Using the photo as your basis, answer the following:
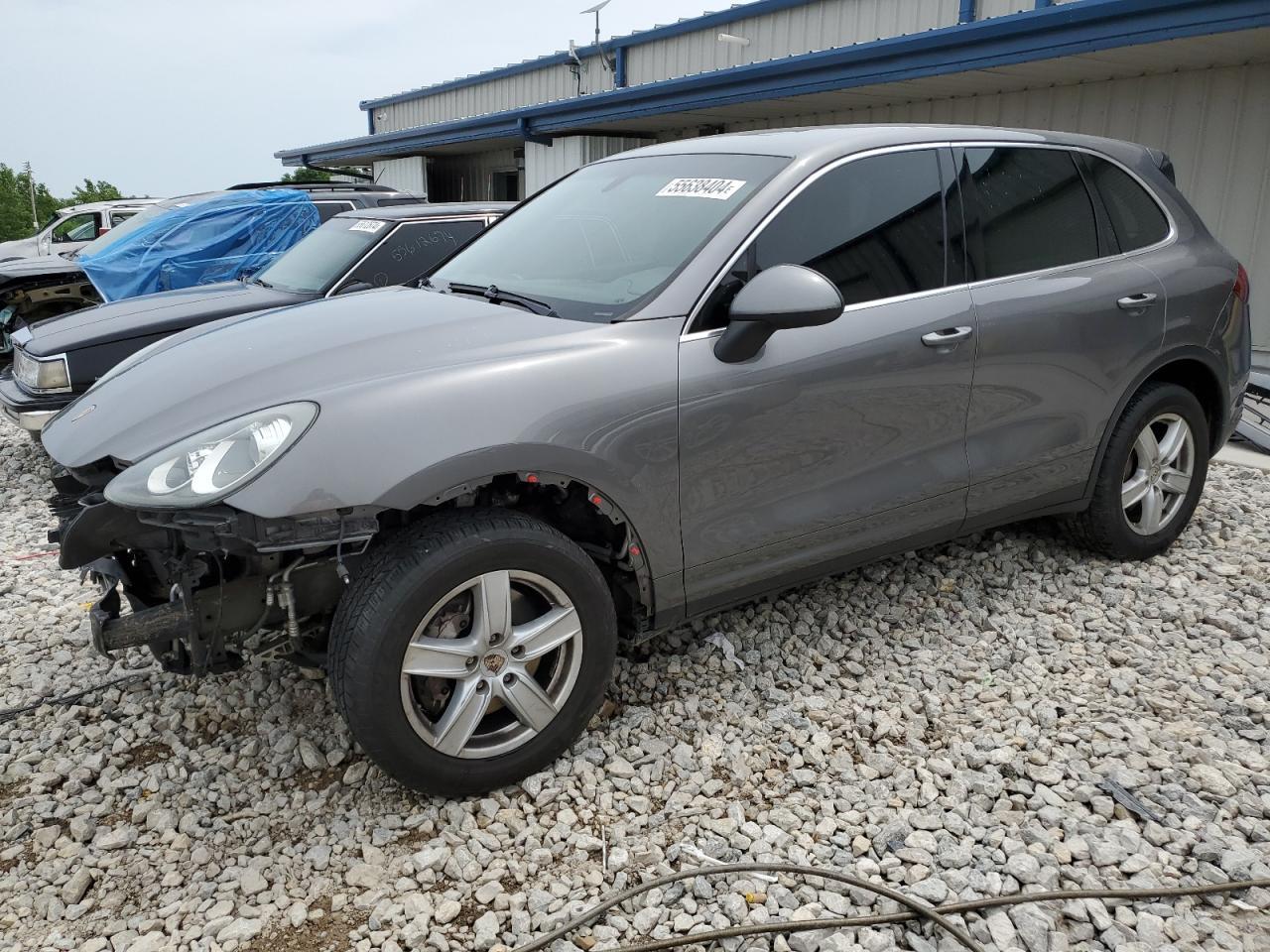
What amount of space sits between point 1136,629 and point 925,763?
1.41 meters

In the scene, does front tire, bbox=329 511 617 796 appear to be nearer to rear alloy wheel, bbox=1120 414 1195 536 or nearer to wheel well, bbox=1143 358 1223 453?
rear alloy wheel, bbox=1120 414 1195 536

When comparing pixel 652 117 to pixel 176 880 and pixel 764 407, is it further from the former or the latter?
pixel 176 880

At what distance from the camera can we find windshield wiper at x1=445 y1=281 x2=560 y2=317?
3.08 metres

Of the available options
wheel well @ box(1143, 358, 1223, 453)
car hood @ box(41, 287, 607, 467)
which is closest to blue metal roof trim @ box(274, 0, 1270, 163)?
wheel well @ box(1143, 358, 1223, 453)

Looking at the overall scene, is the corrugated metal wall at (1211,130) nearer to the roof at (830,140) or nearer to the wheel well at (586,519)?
the roof at (830,140)

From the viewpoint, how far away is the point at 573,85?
→ 1597 cm

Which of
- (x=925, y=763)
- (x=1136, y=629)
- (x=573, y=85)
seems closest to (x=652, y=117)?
(x=573, y=85)

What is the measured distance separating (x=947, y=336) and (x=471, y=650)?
196 centimetres

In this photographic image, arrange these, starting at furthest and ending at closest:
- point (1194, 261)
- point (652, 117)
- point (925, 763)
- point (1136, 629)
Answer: point (652, 117), point (1194, 261), point (1136, 629), point (925, 763)

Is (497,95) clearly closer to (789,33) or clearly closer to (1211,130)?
(789,33)

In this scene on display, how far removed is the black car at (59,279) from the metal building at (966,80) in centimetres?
388

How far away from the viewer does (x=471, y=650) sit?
8.62 feet

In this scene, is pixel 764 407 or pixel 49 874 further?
pixel 764 407

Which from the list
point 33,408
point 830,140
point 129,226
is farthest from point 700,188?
point 129,226
